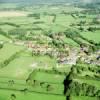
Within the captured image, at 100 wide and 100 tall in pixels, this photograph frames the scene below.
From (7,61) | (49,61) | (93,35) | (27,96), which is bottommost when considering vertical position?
(93,35)

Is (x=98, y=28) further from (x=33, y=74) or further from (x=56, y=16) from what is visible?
(x=33, y=74)

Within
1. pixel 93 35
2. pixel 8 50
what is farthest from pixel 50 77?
pixel 93 35

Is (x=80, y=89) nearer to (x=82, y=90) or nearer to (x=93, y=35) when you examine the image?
(x=82, y=90)

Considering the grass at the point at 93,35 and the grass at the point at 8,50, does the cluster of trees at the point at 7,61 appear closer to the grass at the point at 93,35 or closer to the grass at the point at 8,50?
the grass at the point at 8,50

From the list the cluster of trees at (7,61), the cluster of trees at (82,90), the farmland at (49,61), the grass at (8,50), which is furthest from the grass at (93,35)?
the cluster of trees at (82,90)

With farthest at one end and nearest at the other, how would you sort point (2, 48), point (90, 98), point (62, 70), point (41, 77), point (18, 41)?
point (18, 41), point (2, 48), point (62, 70), point (41, 77), point (90, 98)

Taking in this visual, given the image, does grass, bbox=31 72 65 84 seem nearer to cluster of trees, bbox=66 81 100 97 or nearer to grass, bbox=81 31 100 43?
cluster of trees, bbox=66 81 100 97

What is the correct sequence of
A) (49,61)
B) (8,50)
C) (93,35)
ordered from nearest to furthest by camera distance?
(49,61), (8,50), (93,35)

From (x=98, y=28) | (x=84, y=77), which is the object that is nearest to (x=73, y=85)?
(x=84, y=77)
